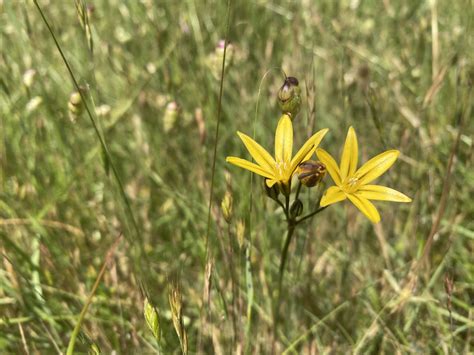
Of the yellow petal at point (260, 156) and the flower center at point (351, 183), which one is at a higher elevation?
the yellow petal at point (260, 156)

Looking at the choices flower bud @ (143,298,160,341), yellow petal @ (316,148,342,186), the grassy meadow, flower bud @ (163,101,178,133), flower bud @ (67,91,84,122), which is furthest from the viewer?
flower bud @ (163,101,178,133)

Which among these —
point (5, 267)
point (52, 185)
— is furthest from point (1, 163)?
point (5, 267)

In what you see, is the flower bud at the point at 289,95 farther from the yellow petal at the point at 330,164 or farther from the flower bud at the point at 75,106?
the flower bud at the point at 75,106

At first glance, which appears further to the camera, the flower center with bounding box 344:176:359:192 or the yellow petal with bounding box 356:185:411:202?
the flower center with bounding box 344:176:359:192

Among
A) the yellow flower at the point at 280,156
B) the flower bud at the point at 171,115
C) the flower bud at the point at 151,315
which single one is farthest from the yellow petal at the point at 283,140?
the flower bud at the point at 171,115

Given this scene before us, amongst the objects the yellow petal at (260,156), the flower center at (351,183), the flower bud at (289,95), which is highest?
the flower bud at (289,95)

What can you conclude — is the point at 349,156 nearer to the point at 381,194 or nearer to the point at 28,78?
the point at 381,194

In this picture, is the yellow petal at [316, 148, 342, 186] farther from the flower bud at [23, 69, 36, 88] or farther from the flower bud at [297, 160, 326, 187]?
the flower bud at [23, 69, 36, 88]

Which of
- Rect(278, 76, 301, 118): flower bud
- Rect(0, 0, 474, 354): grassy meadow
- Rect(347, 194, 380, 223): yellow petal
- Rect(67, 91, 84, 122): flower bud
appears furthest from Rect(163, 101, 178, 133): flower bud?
Rect(347, 194, 380, 223): yellow petal

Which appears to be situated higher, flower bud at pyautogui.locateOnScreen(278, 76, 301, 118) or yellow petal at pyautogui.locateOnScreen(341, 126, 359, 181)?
flower bud at pyautogui.locateOnScreen(278, 76, 301, 118)
